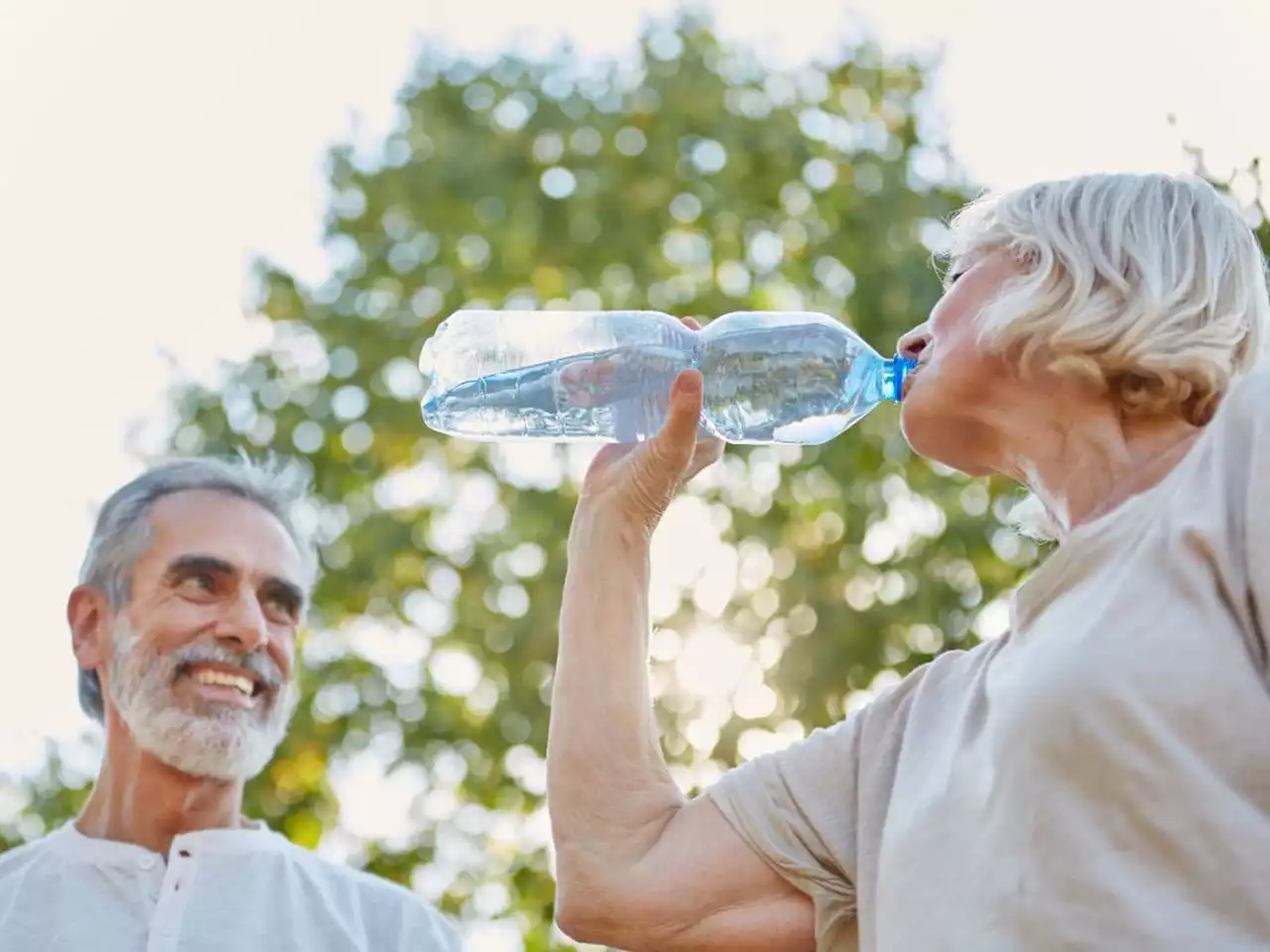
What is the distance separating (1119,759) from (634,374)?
152 cm

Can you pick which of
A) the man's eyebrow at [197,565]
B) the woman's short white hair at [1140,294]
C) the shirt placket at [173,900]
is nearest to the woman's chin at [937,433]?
the woman's short white hair at [1140,294]

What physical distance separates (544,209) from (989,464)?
9.26 metres

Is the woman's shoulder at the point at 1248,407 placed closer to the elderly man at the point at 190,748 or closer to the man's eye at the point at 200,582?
the elderly man at the point at 190,748

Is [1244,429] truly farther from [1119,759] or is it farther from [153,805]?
[153,805]

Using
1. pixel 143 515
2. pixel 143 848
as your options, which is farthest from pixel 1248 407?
pixel 143 515

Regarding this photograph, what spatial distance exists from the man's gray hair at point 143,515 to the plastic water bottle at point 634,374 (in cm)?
97

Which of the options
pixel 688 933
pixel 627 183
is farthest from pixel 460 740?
pixel 688 933

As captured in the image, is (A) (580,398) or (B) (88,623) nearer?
(A) (580,398)

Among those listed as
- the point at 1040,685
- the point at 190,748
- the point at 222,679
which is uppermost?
the point at 222,679

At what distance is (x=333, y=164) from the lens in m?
11.8

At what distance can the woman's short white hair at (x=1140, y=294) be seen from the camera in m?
2.31

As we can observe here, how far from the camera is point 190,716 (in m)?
3.99

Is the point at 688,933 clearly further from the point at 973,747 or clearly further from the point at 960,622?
the point at 960,622

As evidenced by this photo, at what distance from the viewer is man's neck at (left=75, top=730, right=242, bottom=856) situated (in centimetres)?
391
